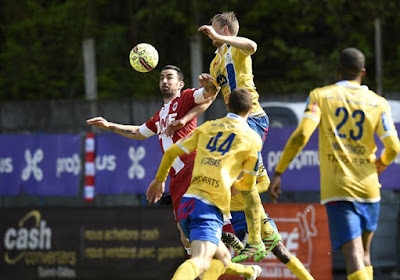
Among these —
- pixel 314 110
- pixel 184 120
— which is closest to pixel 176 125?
pixel 184 120

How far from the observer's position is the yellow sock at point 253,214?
8945 mm

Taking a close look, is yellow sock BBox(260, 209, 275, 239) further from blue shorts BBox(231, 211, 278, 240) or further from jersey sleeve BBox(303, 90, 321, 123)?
jersey sleeve BBox(303, 90, 321, 123)

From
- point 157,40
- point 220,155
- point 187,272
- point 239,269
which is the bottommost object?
point 239,269

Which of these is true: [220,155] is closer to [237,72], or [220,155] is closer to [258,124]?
[258,124]

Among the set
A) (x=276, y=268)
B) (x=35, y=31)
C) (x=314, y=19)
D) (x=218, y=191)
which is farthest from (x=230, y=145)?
(x=35, y=31)

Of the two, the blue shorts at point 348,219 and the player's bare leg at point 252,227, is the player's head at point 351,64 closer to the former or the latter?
the blue shorts at point 348,219

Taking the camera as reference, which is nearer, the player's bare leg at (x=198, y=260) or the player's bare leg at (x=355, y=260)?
the player's bare leg at (x=355, y=260)

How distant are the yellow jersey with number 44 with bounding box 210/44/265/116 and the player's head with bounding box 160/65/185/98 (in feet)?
2.04

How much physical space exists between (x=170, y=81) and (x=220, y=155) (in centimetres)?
215

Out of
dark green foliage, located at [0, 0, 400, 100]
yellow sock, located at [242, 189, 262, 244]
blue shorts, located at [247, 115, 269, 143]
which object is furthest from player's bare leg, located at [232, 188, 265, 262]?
dark green foliage, located at [0, 0, 400, 100]

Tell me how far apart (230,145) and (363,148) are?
1.22 metres

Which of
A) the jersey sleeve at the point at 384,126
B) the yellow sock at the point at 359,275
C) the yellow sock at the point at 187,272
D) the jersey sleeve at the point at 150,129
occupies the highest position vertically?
the jersey sleeve at the point at 384,126

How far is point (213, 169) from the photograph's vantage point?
26.8 ft

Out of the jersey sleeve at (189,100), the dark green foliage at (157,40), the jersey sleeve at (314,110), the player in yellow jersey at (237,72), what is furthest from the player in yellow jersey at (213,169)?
the dark green foliage at (157,40)
